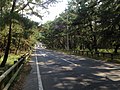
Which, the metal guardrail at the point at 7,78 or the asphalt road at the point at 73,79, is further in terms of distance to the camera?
the asphalt road at the point at 73,79

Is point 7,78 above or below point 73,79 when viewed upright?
above

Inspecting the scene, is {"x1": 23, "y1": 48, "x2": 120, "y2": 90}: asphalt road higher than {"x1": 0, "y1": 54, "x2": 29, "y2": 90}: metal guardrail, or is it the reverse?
{"x1": 0, "y1": 54, "x2": 29, "y2": 90}: metal guardrail

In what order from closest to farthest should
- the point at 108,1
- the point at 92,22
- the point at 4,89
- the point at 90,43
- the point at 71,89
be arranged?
the point at 4,89 → the point at 71,89 → the point at 108,1 → the point at 92,22 → the point at 90,43

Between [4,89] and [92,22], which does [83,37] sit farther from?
[4,89]

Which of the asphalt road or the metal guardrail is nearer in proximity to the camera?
the metal guardrail

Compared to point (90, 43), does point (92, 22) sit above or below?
above

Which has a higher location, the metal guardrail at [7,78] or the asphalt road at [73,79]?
the metal guardrail at [7,78]

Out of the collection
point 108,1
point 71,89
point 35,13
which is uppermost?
point 108,1

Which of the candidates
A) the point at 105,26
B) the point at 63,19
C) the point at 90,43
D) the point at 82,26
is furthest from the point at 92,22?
the point at 63,19

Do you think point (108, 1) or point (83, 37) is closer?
point (108, 1)

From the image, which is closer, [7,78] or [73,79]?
[7,78]

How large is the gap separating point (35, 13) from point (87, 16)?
23282mm

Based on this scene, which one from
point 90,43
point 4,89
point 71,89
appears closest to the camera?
point 4,89

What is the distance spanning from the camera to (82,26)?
50.7m
